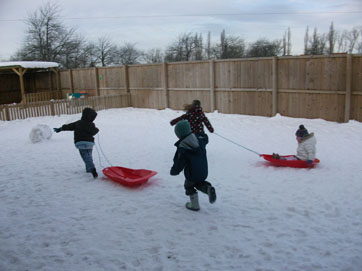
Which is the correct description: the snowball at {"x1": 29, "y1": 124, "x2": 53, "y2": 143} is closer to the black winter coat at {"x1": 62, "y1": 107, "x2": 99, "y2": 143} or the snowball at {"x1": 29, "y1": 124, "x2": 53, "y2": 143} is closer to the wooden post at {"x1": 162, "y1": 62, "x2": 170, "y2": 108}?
the black winter coat at {"x1": 62, "y1": 107, "x2": 99, "y2": 143}

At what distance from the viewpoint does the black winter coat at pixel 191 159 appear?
184 inches

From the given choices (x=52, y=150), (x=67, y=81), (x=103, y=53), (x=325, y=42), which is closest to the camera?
(x=52, y=150)

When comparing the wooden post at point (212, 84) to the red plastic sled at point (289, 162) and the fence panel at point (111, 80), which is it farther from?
the red plastic sled at point (289, 162)

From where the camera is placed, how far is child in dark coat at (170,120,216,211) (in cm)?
468

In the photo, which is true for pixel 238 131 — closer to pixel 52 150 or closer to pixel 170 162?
pixel 170 162

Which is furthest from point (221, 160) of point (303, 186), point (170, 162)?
point (303, 186)

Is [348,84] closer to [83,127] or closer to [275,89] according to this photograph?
[275,89]

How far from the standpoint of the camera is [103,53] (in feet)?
152

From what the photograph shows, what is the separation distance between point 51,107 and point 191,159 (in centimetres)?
1245

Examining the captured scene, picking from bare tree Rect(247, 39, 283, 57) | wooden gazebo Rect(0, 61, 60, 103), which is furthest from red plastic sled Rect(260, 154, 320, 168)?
bare tree Rect(247, 39, 283, 57)

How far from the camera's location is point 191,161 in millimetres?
4777

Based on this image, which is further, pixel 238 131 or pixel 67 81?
pixel 67 81

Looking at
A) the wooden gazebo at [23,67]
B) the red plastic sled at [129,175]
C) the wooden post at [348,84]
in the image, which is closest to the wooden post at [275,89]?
the wooden post at [348,84]

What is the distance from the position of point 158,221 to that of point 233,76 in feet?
33.0
